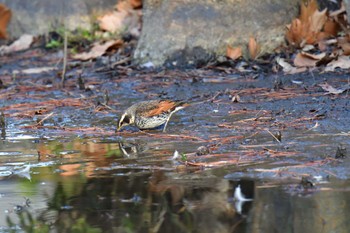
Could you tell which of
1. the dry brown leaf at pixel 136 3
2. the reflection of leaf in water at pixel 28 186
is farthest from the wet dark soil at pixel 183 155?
the dry brown leaf at pixel 136 3

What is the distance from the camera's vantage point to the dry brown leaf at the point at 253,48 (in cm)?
1030

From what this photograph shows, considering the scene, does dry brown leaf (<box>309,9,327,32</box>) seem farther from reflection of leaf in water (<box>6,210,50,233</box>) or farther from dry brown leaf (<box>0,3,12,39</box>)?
reflection of leaf in water (<box>6,210,50,233</box>)

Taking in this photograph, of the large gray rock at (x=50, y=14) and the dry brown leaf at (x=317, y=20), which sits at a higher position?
the dry brown leaf at (x=317, y=20)

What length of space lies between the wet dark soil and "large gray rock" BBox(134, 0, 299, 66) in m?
0.37

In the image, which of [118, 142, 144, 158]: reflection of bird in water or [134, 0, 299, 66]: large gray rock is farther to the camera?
[134, 0, 299, 66]: large gray rock

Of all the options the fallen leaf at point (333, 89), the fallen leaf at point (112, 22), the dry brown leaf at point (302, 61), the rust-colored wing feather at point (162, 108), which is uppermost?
the rust-colored wing feather at point (162, 108)

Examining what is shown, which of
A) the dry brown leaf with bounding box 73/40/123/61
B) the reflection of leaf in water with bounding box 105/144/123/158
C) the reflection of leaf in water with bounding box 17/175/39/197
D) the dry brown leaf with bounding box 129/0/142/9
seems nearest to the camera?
the reflection of leaf in water with bounding box 17/175/39/197

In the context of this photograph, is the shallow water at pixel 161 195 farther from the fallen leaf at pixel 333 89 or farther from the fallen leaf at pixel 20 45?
the fallen leaf at pixel 20 45

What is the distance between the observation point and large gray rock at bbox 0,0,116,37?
43.3ft

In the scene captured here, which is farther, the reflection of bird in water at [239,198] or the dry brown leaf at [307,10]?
the dry brown leaf at [307,10]

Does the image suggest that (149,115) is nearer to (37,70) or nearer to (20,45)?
(37,70)

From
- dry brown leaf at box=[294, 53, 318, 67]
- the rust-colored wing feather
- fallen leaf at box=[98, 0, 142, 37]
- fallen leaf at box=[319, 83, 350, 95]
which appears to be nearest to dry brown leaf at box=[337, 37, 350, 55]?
dry brown leaf at box=[294, 53, 318, 67]

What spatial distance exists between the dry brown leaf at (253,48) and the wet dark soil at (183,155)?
439 mm

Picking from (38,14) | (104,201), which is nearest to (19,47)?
(38,14)
